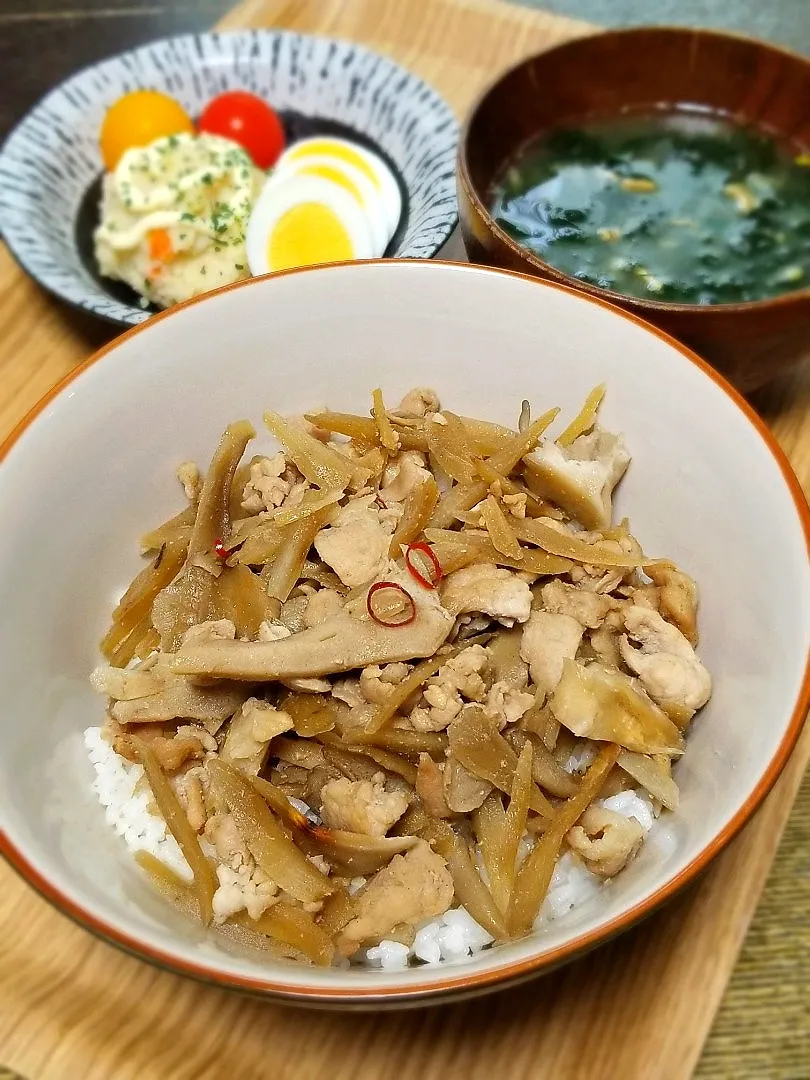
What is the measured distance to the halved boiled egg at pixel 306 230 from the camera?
2.44 m

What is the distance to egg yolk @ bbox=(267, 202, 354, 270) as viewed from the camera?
2.44 metres

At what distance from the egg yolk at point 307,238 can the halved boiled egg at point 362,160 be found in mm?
209

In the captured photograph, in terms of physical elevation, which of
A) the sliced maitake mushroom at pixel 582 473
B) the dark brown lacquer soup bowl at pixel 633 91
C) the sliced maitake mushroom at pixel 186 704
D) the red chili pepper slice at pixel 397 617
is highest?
the dark brown lacquer soup bowl at pixel 633 91

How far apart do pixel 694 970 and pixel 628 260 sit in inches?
57.8

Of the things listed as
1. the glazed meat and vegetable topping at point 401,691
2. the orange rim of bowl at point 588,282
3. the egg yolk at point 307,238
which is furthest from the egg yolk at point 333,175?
the glazed meat and vegetable topping at point 401,691

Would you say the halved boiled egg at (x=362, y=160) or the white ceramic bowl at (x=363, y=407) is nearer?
the white ceramic bowl at (x=363, y=407)

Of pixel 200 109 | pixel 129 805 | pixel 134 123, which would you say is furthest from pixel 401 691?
pixel 200 109

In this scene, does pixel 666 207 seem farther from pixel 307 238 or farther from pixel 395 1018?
pixel 395 1018

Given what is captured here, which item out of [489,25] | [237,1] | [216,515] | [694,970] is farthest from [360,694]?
[237,1]

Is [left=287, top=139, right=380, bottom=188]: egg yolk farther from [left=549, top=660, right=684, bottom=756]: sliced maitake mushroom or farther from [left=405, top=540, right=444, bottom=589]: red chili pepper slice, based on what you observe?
[left=549, top=660, right=684, bottom=756]: sliced maitake mushroom

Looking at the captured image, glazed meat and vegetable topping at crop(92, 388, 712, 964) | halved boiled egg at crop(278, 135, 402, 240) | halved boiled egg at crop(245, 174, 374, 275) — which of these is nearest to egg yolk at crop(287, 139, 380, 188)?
halved boiled egg at crop(278, 135, 402, 240)

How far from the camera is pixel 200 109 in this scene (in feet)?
9.63

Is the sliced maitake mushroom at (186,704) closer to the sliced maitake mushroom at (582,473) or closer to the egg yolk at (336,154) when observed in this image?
the sliced maitake mushroom at (582,473)

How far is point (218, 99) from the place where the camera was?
2.83 metres
